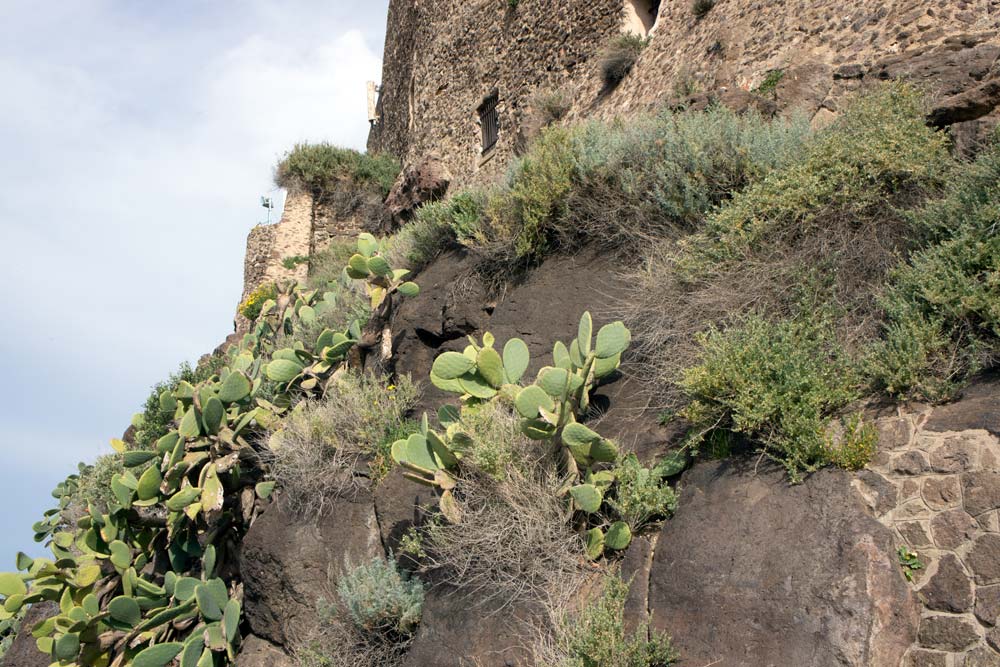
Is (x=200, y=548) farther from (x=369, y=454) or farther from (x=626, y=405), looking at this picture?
(x=626, y=405)

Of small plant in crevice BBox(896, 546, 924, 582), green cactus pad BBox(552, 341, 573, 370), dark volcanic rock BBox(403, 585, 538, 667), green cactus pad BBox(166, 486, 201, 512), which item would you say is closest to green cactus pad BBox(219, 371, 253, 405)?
green cactus pad BBox(166, 486, 201, 512)

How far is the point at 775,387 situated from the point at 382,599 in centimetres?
321

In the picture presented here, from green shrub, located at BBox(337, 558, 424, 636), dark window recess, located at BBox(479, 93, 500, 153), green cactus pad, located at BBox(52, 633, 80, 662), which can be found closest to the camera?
green shrub, located at BBox(337, 558, 424, 636)

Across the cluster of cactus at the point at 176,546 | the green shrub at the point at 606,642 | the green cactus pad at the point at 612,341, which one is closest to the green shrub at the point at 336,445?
the cluster of cactus at the point at 176,546

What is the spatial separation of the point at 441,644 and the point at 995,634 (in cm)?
334

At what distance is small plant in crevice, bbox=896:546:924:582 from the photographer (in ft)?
14.9

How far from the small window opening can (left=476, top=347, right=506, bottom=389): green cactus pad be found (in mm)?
8441

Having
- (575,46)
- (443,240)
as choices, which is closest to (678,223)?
(443,240)

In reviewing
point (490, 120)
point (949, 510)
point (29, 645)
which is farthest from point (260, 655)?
point (490, 120)

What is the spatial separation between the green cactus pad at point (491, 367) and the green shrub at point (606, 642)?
1957 mm

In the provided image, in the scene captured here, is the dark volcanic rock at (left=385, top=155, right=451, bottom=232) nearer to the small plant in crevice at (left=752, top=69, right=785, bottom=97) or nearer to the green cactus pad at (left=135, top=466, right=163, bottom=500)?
the small plant in crevice at (left=752, top=69, right=785, bottom=97)

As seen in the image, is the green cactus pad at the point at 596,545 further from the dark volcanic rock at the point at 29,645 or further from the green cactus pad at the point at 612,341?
the dark volcanic rock at the point at 29,645

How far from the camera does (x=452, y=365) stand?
6680 millimetres

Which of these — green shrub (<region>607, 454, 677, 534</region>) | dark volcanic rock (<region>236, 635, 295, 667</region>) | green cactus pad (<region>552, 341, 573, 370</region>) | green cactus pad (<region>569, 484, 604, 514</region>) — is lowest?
dark volcanic rock (<region>236, 635, 295, 667</region>)
